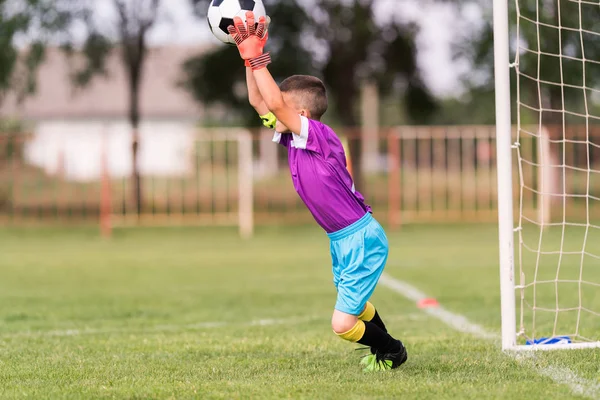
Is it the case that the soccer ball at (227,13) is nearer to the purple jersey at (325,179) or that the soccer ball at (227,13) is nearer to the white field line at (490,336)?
the purple jersey at (325,179)

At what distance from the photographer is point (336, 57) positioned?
25.5m

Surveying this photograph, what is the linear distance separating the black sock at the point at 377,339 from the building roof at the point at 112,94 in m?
19.4

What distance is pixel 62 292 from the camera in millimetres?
10492

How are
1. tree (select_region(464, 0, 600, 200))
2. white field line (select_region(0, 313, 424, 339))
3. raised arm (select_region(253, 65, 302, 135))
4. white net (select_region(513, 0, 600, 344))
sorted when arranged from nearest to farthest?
raised arm (select_region(253, 65, 302, 135))
white field line (select_region(0, 313, 424, 339))
white net (select_region(513, 0, 600, 344))
tree (select_region(464, 0, 600, 200))

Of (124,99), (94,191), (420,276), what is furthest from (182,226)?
(124,99)

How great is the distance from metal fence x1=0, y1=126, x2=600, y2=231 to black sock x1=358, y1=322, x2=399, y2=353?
14.7 metres

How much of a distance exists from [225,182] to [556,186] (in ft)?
29.5

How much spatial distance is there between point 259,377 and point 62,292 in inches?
233

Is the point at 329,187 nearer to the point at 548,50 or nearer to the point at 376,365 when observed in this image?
the point at 376,365

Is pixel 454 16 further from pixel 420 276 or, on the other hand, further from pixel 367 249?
pixel 367 249

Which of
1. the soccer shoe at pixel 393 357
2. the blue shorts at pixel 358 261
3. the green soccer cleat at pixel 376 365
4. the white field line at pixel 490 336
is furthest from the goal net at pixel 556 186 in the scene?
the blue shorts at pixel 358 261

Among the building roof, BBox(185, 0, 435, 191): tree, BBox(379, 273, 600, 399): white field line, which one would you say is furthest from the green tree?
BBox(379, 273, 600, 399): white field line

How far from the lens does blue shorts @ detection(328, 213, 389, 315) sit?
515cm

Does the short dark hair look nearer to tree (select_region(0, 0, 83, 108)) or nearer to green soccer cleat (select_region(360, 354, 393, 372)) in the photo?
green soccer cleat (select_region(360, 354, 393, 372))
